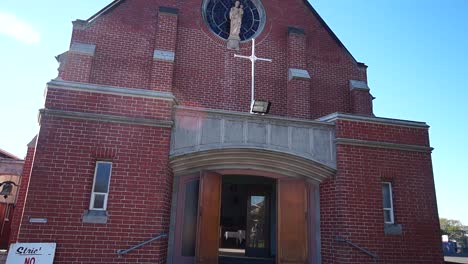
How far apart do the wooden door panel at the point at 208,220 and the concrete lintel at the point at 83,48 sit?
576 cm

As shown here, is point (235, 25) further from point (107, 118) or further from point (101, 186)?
point (101, 186)

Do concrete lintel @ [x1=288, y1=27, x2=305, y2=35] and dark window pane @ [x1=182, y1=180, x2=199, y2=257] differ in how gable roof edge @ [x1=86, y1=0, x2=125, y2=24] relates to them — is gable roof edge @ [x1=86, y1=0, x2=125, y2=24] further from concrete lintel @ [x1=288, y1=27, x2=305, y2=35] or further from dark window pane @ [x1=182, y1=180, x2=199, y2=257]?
dark window pane @ [x1=182, y1=180, x2=199, y2=257]

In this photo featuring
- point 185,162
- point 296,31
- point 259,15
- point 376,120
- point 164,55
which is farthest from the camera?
point 259,15

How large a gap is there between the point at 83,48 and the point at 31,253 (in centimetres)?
667

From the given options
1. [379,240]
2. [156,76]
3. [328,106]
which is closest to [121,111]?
[156,76]

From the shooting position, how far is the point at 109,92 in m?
7.64

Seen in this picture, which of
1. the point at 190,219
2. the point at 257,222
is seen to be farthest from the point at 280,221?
the point at 257,222

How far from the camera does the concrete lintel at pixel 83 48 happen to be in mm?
10664

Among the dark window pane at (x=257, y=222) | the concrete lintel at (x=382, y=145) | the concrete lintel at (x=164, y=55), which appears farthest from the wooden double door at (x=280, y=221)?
the concrete lintel at (x=164, y=55)

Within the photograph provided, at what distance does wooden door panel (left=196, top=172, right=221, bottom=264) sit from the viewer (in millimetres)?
7868

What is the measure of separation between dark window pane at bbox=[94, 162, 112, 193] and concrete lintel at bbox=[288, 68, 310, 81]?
6991 millimetres

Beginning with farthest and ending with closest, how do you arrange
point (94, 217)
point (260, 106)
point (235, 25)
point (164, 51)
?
1. point (235, 25)
2. point (164, 51)
3. point (260, 106)
4. point (94, 217)

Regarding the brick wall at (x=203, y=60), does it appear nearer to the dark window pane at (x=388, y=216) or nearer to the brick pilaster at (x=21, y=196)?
the brick pilaster at (x=21, y=196)

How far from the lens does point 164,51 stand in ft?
36.4
